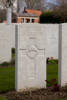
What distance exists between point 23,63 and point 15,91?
2.27 ft

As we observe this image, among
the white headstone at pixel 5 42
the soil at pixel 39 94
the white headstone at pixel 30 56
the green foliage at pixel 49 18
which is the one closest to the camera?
the soil at pixel 39 94

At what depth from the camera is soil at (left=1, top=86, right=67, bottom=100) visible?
19.9ft

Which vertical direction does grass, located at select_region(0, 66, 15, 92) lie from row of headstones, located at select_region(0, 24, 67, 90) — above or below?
below

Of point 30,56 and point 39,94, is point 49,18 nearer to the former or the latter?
point 30,56

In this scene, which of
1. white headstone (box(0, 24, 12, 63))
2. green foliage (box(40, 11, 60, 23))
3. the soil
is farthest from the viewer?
green foliage (box(40, 11, 60, 23))

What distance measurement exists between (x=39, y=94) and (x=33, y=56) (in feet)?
3.05

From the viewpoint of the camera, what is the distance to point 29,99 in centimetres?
600

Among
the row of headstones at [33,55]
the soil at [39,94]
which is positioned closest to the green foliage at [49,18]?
the row of headstones at [33,55]

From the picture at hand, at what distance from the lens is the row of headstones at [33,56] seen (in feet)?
21.9

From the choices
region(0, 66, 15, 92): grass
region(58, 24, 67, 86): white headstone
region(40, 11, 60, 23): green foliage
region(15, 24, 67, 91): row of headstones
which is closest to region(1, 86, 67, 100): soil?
region(15, 24, 67, 91): row of headstones

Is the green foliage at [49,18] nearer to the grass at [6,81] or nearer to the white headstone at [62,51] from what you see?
the grass at [6,81]

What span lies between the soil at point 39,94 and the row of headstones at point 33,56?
0.77 ft

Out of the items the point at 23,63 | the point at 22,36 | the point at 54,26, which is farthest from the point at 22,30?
the point at 54,26

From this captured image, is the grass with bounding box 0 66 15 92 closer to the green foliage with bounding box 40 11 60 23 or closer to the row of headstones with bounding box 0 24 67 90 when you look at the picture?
the row of headstones with bounding box 0 24 67 90
